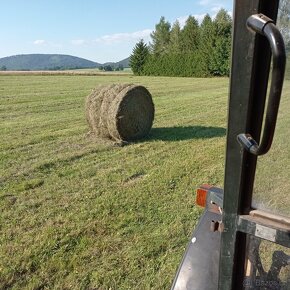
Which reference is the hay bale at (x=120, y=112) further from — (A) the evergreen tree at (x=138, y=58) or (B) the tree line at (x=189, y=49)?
(A) the evergreen tree at (x=138, y=58)

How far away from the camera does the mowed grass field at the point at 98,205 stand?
9.59ft

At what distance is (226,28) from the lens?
3909 cm

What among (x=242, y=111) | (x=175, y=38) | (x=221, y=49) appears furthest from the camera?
(x=175, y=38)

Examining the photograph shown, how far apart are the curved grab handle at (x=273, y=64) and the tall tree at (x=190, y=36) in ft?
165

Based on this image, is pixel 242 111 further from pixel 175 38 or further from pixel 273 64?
pixel 175 38

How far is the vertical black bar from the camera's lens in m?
0.83

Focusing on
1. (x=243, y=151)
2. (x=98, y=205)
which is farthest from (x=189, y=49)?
(x=243, y=151)

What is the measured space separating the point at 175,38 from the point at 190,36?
3736 mm

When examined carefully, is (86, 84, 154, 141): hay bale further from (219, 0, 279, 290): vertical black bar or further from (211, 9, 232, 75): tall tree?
(211, 9, 232, 75): tall tree

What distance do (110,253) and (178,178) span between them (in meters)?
1.96

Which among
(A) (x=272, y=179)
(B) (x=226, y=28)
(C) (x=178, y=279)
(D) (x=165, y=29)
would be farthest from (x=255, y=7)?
(D) (x=165, y=29)

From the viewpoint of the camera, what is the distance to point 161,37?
56.6 meters

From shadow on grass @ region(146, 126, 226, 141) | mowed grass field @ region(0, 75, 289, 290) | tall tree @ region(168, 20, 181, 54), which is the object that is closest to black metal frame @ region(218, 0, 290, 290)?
mowed grass field @ region(0, 75, 289, 290)

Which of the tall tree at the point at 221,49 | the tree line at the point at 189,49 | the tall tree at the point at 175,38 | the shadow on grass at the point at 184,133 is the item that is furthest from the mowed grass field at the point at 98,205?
the tall tree at the point at 175,38
